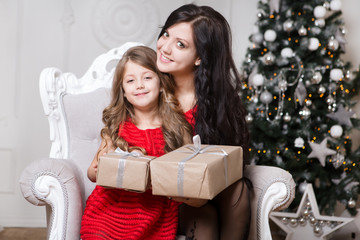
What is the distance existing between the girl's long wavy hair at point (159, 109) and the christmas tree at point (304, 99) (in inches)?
53.1

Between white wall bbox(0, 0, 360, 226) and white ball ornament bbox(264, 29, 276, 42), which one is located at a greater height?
white ball ornament bbox(264, 29, 276, 42)

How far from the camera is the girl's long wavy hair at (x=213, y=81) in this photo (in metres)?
2.04

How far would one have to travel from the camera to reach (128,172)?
1.55 m

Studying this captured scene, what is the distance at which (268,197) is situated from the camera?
197 cm

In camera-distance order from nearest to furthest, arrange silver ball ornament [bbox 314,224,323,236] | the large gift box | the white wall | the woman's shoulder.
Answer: the large gift box → the woman's shoulder → silver ball ornament [bbox 314,224,323,236] → the white wall

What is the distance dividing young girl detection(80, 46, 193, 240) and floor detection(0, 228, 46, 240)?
1854mm

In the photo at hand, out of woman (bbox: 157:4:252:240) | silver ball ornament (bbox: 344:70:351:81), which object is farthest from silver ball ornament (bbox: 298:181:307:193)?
woman (bbox: 157:4:252:240)

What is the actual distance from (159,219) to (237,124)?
615 millimetres

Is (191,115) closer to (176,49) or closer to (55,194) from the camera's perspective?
(176,49)

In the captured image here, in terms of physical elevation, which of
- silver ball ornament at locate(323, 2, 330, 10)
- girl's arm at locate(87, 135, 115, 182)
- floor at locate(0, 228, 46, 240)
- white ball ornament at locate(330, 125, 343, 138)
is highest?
silver ball ornament at locate(323, 2, 330, 10)

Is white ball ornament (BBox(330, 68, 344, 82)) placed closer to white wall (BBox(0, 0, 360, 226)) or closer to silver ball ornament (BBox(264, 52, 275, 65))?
silver ball ornament (BBox(264, 52, 275, 65))

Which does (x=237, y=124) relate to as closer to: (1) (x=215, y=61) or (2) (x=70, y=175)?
(1) (x=215, y=61)

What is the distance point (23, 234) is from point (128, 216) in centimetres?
220

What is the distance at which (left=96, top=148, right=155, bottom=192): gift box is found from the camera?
1532 millimetres
